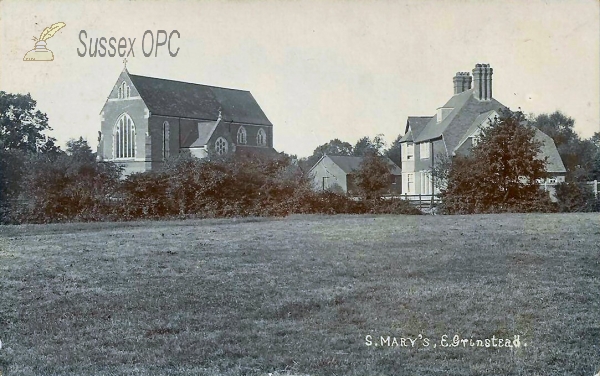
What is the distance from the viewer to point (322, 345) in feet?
21.9

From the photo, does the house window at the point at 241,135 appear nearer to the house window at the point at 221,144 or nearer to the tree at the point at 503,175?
the house window at the point at 221,144

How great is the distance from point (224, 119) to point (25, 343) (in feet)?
163

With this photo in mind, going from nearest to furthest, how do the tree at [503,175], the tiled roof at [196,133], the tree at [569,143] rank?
the tree at [503,175]
the tree at [569,143]
the tiled roof at [196,133]

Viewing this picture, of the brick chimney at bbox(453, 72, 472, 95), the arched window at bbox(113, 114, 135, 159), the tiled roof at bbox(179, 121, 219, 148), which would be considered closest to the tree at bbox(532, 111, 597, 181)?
the brick chimney at bbox(453, 72, 472, 95)

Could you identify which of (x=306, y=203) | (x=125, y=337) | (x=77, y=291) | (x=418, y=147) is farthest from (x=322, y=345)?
(x=418, y=147)

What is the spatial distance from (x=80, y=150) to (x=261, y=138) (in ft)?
120

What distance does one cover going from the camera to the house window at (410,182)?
144ft

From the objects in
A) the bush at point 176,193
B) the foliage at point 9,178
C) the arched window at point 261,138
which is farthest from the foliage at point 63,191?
the arched window at point 261,138

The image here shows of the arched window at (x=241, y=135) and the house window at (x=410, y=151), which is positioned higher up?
the arched window at (x=241, y=135)

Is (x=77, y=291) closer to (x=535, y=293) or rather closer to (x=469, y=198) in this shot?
(x=535, y=293)

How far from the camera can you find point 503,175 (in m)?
25.8

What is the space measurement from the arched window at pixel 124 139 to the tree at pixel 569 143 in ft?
99.0

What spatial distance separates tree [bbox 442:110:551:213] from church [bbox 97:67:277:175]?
1932cm

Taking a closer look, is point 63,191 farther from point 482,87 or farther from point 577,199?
point 482,87
